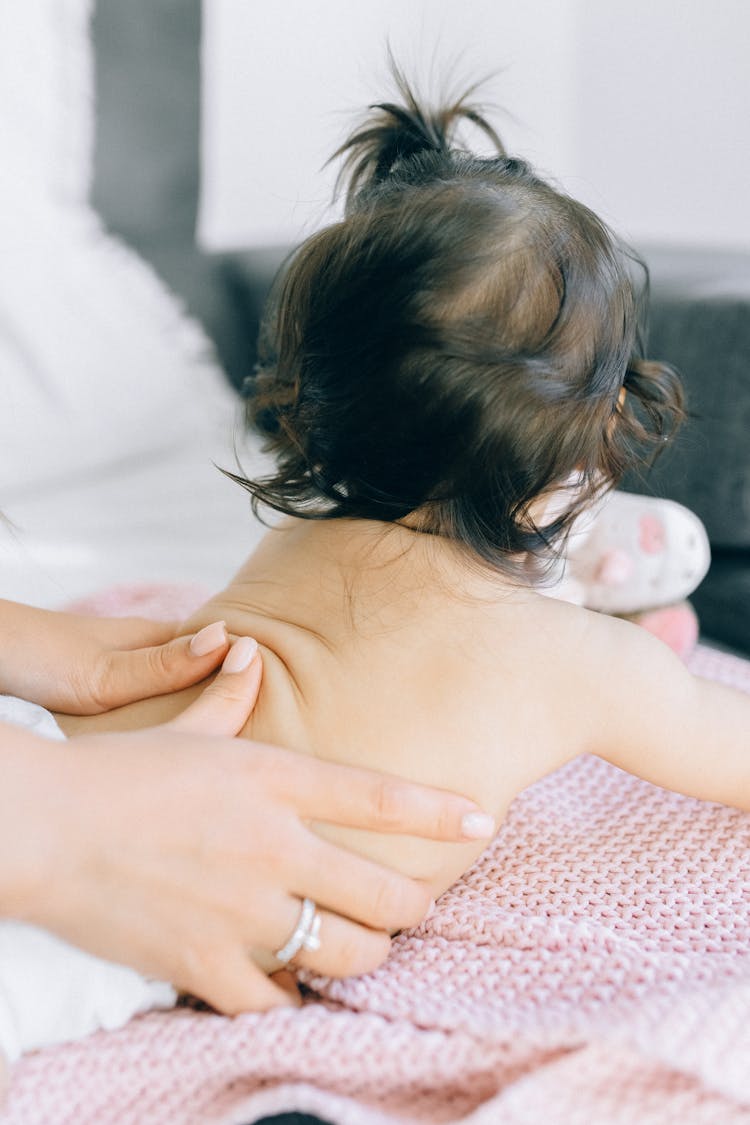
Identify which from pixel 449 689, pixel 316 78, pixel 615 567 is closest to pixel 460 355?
pixel 449 689

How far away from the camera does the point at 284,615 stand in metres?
0.84

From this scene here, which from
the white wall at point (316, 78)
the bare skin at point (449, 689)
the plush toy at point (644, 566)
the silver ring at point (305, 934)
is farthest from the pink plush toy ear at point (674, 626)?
the white wall at point (316, 78)

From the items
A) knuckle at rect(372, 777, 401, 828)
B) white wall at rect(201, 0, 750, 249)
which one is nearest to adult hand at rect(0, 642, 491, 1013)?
knuckle at rect(372, 777, 401, 828)

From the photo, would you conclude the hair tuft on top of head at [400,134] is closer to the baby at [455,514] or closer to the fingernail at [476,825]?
the baby at [455,514]

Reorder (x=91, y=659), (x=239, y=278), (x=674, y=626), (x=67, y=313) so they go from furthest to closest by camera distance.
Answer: (x=239, y=278) → (x=67, y=313) → (x=674, y=626) → (x=91, y=659)

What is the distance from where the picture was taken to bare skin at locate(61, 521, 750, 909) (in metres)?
0.76

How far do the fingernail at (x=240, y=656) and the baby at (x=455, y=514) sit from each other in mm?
21

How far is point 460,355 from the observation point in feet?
2.40

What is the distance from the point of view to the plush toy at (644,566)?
119 cm

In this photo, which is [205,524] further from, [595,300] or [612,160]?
[612,160]

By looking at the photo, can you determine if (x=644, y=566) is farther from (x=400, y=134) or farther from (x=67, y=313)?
(x=67, y=313)

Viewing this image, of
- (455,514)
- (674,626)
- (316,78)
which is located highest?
(316,78)

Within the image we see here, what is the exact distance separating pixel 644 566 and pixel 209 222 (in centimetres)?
129

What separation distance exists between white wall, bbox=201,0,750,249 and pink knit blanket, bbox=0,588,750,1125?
1503 millimetres
